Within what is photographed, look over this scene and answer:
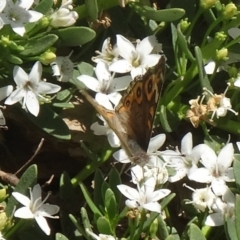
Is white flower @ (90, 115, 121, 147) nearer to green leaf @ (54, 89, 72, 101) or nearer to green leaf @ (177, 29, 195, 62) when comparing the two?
green leaf @ (54, 89, 72, 101)

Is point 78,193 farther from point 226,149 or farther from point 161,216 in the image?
point 226,149

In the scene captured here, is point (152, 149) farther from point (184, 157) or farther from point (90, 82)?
point (90, 82)

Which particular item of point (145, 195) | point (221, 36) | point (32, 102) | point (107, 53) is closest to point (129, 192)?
point (145, 195)

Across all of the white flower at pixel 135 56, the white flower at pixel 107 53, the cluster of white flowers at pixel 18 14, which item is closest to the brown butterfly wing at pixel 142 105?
the white flower at pixel 135 56

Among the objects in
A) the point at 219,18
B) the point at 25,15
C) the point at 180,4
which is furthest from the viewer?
the point at 180,4

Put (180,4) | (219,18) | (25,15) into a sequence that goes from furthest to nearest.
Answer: (180,4) < (219,18) < (25,15)

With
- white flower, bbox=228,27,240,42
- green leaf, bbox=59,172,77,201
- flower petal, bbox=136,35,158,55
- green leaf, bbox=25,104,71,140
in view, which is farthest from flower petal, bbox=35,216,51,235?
white flower, bbox=228,27,240,42

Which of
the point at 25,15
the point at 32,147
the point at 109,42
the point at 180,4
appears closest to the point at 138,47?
the point at 109,42
